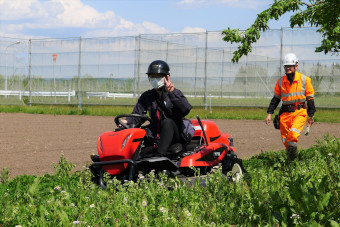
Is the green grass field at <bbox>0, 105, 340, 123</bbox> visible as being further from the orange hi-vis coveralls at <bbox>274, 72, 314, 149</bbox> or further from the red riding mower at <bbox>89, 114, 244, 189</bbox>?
the red riding mower at <bbox>89, 114, 244, 189</bbox>

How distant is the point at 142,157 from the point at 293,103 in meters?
2.94

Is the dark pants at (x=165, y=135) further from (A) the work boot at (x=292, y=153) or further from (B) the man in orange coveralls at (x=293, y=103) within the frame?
(A) the work boot at (x=292, y=153)

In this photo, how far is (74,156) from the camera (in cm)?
1027

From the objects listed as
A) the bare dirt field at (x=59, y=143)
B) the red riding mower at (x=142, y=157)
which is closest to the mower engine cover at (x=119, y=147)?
the red riding mower at (x=142, y=157)

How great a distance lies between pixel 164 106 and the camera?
684cm

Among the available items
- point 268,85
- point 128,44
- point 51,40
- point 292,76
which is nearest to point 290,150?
point 292,76

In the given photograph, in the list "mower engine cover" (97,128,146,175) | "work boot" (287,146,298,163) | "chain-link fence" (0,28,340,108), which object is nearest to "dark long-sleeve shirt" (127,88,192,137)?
"mower engine cover" (97,128,146,175)

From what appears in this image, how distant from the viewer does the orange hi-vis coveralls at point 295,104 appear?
27.5ft

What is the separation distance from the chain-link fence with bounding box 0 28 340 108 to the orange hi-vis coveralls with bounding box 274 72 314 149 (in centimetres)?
1571

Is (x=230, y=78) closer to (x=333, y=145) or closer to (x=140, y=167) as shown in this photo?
(x=333, y=145)

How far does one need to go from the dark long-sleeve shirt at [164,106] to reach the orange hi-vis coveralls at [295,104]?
2.22 meters

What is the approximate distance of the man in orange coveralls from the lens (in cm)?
841

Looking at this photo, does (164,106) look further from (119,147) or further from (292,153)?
(292,153)

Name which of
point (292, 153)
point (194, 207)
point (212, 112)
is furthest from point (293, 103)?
point (212, 112)
